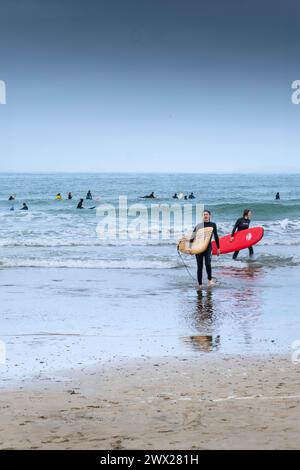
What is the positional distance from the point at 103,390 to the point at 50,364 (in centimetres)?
140

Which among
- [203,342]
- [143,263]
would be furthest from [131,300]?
[143,263]

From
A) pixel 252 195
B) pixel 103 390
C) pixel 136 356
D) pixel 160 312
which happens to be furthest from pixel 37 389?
pixel 252 195

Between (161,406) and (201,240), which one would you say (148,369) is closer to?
(161,406)

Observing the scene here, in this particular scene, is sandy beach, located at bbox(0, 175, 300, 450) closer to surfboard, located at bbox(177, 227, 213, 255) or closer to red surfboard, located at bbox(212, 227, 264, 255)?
red surfboard, located at bbox(212, 227, 264, 255)

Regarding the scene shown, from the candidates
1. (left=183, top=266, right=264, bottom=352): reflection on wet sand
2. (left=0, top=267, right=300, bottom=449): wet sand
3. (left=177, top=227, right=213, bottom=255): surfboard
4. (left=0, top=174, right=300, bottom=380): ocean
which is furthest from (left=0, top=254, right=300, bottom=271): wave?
(left=0, top=267, right=300, bottom=449): wet sand

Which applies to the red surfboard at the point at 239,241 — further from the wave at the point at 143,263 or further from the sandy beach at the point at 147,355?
the sandy beach at the point at 147,355

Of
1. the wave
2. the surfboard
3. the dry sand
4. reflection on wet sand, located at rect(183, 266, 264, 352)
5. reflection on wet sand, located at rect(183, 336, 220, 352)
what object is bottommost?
the wave

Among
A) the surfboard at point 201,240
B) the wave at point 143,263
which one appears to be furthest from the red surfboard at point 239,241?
the surfboard at point 201,240

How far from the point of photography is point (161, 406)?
6312mm

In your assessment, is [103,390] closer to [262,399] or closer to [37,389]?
[37,389]

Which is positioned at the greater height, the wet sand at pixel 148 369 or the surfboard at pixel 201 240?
the surfboard at pixel 201 240

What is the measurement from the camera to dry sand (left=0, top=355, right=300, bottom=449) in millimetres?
5289

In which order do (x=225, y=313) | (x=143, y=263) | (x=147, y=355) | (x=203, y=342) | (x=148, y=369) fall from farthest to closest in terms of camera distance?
1. (x=143, y=263)
2. (x=225, y=313)
3. (x=203, y=342)
4. (x=147, y=355)
5. (x=148, y=369)

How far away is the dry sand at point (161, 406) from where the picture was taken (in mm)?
5289
